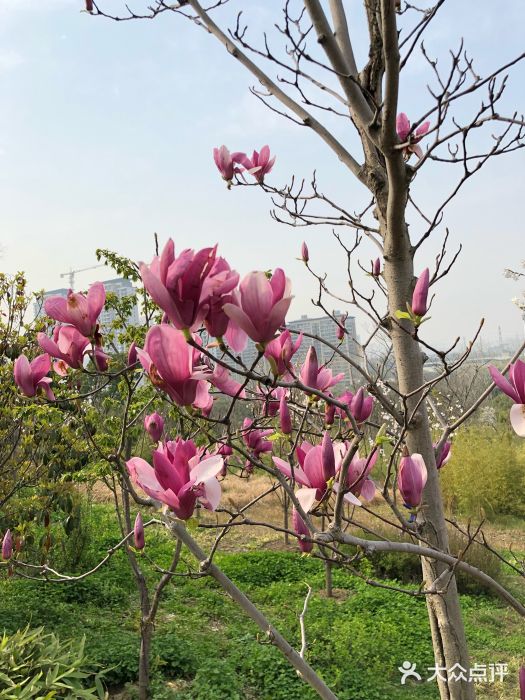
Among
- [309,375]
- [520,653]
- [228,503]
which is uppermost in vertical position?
[309,375]

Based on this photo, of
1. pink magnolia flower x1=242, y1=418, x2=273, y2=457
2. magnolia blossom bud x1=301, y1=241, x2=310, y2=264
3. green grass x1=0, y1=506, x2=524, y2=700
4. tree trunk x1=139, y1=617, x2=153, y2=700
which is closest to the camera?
pink magnolia flower x1=242, y1=418, x2=273, y2=457

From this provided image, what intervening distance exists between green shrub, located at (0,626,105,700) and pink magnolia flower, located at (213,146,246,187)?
219 cm

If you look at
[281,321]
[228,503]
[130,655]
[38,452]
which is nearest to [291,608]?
[130,655]

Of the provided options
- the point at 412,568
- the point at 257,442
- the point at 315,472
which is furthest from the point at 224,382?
the point at 412,568

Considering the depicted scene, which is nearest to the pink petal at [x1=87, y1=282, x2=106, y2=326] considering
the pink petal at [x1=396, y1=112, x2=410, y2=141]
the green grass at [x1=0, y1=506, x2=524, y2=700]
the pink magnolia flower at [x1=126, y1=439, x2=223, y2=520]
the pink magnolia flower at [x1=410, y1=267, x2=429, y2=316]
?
the pink magnolia flower at [x1=126, y1=439, x2=223, y2=520]

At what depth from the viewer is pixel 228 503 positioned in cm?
813

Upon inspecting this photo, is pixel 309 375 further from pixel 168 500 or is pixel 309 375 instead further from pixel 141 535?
pixel 141 535

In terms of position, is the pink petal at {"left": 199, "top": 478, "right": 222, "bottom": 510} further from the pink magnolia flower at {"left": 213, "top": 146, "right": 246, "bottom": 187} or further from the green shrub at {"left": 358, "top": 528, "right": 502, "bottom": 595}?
the green shrub at {"left": 358, "top": 528, "right": 502, "bottom": 595}

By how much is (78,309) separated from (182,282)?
39 cm

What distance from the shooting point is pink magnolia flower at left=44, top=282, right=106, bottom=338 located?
3.06 ft

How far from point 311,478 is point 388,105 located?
715 mm

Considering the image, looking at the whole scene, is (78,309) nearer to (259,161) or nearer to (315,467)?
(315,467)

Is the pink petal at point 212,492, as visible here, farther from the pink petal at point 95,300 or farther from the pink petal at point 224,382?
the pink petal at point 95,300

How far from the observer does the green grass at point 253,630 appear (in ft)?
10.5
